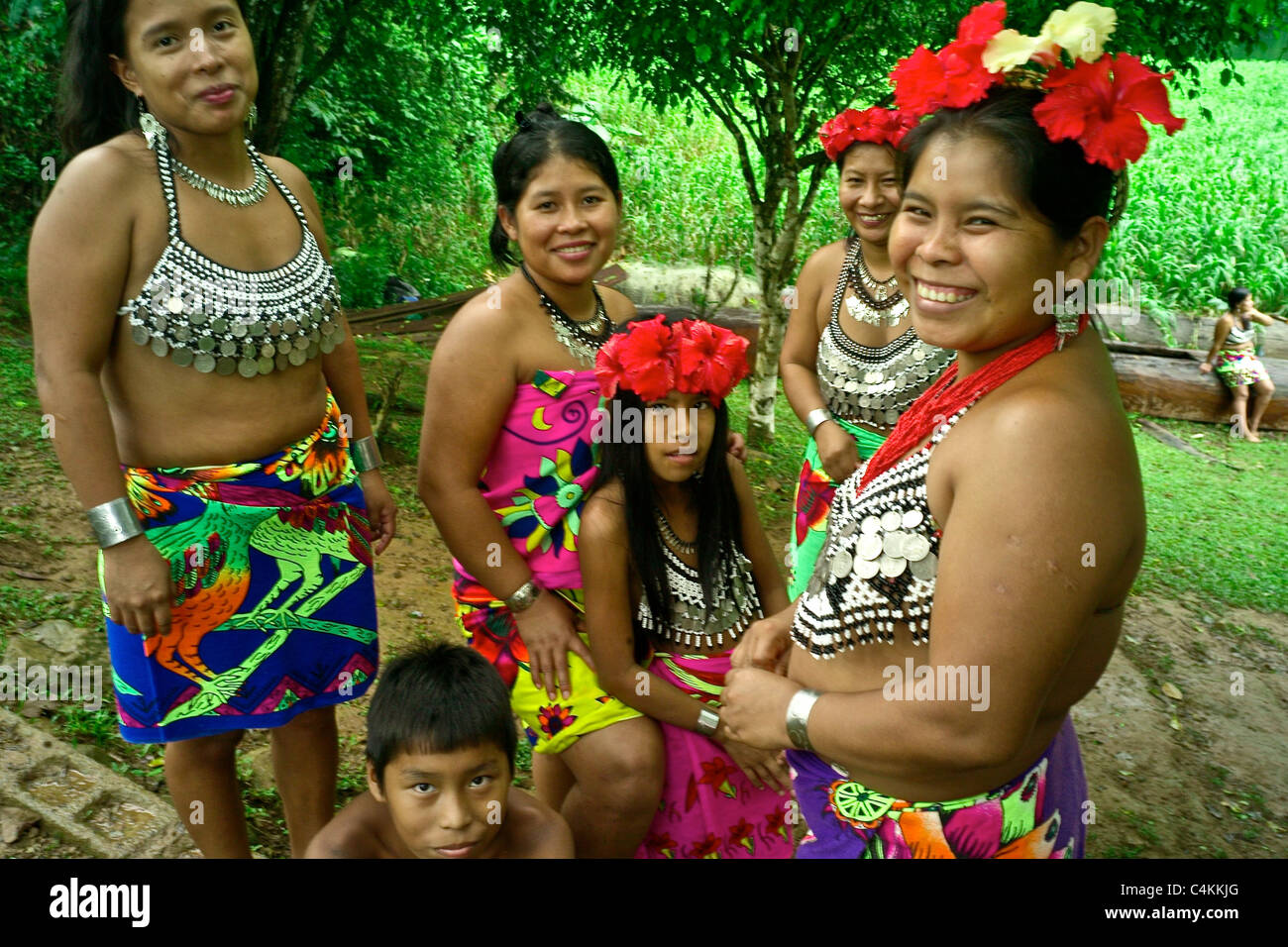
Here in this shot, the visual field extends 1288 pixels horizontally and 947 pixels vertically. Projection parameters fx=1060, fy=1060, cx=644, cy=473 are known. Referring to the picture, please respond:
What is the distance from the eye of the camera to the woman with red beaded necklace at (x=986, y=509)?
1.34 meters

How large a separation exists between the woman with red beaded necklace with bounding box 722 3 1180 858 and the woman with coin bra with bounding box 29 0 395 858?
123 cm

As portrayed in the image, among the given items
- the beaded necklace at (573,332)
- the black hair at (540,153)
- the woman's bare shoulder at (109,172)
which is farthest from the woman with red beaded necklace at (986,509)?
the woman's bare shoulder at (109,172)

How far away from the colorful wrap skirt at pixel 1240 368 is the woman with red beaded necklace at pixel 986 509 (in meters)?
9.35

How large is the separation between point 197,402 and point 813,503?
1.86 m

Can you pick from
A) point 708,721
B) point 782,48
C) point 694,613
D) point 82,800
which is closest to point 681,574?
point 694,613

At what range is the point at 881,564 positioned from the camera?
5.09 feet

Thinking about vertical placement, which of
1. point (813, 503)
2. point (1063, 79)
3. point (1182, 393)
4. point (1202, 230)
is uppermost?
point (1202, 230)

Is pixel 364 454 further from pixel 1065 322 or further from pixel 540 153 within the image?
pixel 1065 322

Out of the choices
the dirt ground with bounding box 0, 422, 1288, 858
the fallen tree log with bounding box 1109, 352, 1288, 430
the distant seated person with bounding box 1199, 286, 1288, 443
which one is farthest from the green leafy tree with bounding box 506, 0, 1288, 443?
the distant seated person with bounding box 1199, 286, 1288, 443

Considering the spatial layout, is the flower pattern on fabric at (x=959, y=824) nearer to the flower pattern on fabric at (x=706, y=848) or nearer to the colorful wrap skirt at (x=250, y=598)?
the flower pattern on fabric at (x=706, y=848)

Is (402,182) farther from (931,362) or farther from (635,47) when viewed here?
(931,362)

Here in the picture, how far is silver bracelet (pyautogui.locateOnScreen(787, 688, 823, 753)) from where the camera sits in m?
1.63

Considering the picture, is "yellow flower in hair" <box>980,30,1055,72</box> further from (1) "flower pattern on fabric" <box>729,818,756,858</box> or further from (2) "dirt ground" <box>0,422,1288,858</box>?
(2) "dirt ground" <box>0,422,1288,858</box>
